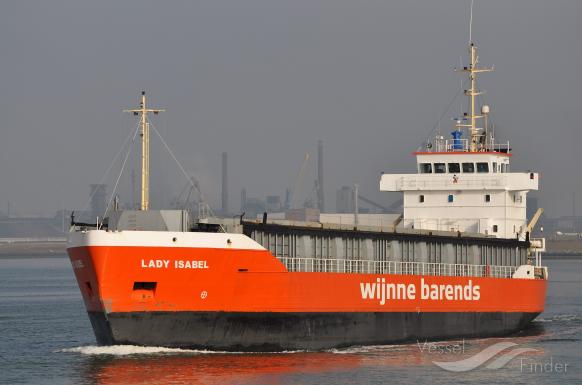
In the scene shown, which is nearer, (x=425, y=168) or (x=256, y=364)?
(x=256, y=364)

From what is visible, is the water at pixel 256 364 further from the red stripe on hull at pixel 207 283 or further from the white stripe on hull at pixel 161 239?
the white stripe on hull at pixel 161 239

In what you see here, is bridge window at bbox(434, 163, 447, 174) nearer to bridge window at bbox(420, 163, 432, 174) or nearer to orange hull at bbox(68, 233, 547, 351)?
bridge window at bbox(420, 163, 432, 174)

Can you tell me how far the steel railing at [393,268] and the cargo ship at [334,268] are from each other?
5 centimetres

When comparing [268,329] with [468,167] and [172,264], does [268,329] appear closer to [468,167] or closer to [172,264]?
[172,264]

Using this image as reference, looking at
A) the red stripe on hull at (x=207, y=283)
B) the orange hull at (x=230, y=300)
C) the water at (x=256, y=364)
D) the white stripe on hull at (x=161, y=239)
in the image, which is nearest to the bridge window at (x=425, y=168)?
the water at (x=256, y=364)

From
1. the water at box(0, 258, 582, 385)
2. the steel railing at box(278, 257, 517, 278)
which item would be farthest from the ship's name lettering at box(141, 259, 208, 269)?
the steel railing at box(278, 257, 517, 278)

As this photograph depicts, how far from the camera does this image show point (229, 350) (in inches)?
1480

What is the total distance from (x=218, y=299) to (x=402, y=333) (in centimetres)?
959

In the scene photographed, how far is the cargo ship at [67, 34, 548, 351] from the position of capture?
36031 millimetres

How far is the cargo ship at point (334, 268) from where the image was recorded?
118 feet

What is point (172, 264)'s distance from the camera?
36062mm

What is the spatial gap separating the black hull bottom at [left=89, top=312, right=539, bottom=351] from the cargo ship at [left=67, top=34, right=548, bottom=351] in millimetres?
46

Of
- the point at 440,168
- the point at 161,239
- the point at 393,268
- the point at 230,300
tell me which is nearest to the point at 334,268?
the point at 393,268

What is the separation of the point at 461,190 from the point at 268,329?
1644cm
